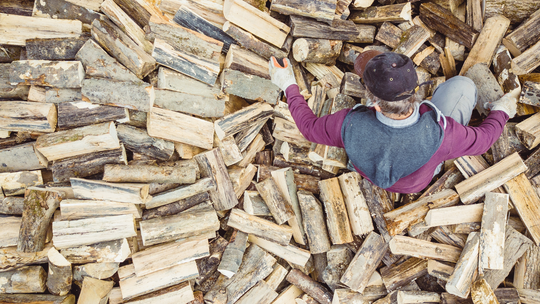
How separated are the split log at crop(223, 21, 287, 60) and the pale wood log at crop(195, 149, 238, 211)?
1158mm

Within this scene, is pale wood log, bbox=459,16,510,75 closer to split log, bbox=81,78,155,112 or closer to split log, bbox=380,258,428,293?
split log, bbox=380,258,428,293

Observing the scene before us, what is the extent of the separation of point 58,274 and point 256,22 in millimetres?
3204

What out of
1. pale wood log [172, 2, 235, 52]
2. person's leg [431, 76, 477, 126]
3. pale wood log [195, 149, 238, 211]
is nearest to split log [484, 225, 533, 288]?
person's leg [431, 76, 477, 126]

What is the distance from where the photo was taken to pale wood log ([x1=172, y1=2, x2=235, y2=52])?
335 cm

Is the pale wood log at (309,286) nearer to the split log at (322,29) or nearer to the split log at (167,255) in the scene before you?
the split log at (167,255)

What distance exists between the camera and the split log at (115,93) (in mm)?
3109

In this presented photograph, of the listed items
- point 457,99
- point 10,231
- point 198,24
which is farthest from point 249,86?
point 10,231

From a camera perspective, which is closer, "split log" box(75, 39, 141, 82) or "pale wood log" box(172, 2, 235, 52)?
"split log" box(75, 39, 141, 82)

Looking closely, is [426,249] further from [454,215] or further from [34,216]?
[34,216]

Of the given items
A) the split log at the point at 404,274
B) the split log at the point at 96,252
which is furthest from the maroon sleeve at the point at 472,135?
the split log at the point at 96,252

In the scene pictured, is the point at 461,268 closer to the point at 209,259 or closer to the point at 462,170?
the point at 462,170

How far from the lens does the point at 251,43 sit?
3451mm

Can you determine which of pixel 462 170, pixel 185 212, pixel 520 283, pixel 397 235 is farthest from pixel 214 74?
pixel 520 283

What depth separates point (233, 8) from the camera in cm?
329
